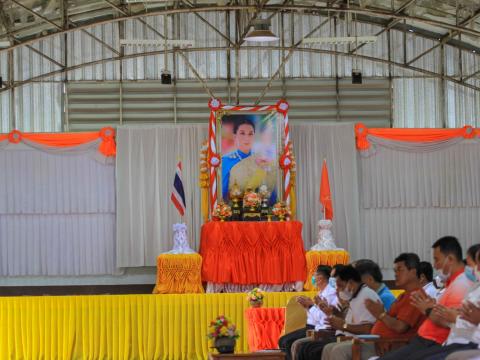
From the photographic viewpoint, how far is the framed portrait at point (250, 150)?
1550cm

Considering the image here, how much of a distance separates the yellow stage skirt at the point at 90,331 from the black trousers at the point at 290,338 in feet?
8.24

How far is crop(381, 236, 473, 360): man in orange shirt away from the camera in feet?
19.7

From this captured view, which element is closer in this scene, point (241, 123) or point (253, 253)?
point (253, 253)

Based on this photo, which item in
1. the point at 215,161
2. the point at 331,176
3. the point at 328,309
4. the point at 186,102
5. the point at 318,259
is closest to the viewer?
the point at 328,309

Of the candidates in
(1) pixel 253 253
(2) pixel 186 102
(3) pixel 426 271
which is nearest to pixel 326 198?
(1) pixel 253 253

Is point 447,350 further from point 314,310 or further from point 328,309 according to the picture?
point 314,310

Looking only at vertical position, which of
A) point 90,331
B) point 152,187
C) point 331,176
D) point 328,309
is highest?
point 331,176

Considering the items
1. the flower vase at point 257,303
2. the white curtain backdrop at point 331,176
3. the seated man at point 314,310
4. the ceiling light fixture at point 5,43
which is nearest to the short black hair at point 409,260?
the seated man at point 314,310

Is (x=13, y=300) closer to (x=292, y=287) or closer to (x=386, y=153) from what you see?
(x=292, y=287)

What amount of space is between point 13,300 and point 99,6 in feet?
24.3

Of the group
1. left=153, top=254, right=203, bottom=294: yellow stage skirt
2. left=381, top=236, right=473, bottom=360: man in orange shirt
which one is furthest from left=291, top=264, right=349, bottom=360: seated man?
left=153, top=254, right=203, bottom=294: yellow stage skirt

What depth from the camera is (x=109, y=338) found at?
39.0 ft

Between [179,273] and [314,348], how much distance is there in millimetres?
6770

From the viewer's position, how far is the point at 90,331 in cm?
1188
